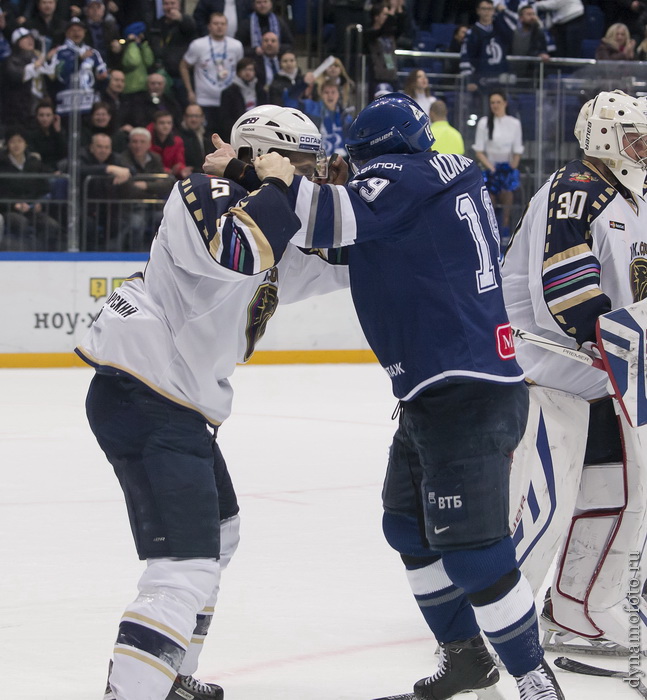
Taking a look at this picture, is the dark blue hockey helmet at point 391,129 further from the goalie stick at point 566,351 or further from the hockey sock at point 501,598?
the hockey sock at point 501,598

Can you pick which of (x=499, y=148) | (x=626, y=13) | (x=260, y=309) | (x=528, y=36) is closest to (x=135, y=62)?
(x=499, y=148)

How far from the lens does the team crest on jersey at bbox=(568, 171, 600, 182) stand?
10.0ft

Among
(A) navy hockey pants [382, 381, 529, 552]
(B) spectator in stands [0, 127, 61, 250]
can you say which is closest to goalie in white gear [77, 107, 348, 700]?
(A) navy hockey pants [382, 381, 529, 552]

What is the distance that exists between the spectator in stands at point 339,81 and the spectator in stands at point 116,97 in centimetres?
148

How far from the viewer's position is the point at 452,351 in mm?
2404

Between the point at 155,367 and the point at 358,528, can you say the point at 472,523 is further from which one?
the point at 358,528

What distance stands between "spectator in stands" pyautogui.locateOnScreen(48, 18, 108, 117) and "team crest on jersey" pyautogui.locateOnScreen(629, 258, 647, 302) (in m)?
7.09

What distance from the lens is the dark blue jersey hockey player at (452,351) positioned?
2385 millimetres

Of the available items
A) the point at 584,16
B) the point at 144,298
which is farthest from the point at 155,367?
the point at 584,16

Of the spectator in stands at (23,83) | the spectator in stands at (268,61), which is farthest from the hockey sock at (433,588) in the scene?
the spectator in stands at (268,61)

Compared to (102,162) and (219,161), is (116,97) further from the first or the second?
(219,161)

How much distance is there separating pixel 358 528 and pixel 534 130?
21.7 feet

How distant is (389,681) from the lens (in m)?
2.81

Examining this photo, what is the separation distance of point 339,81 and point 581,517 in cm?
765
